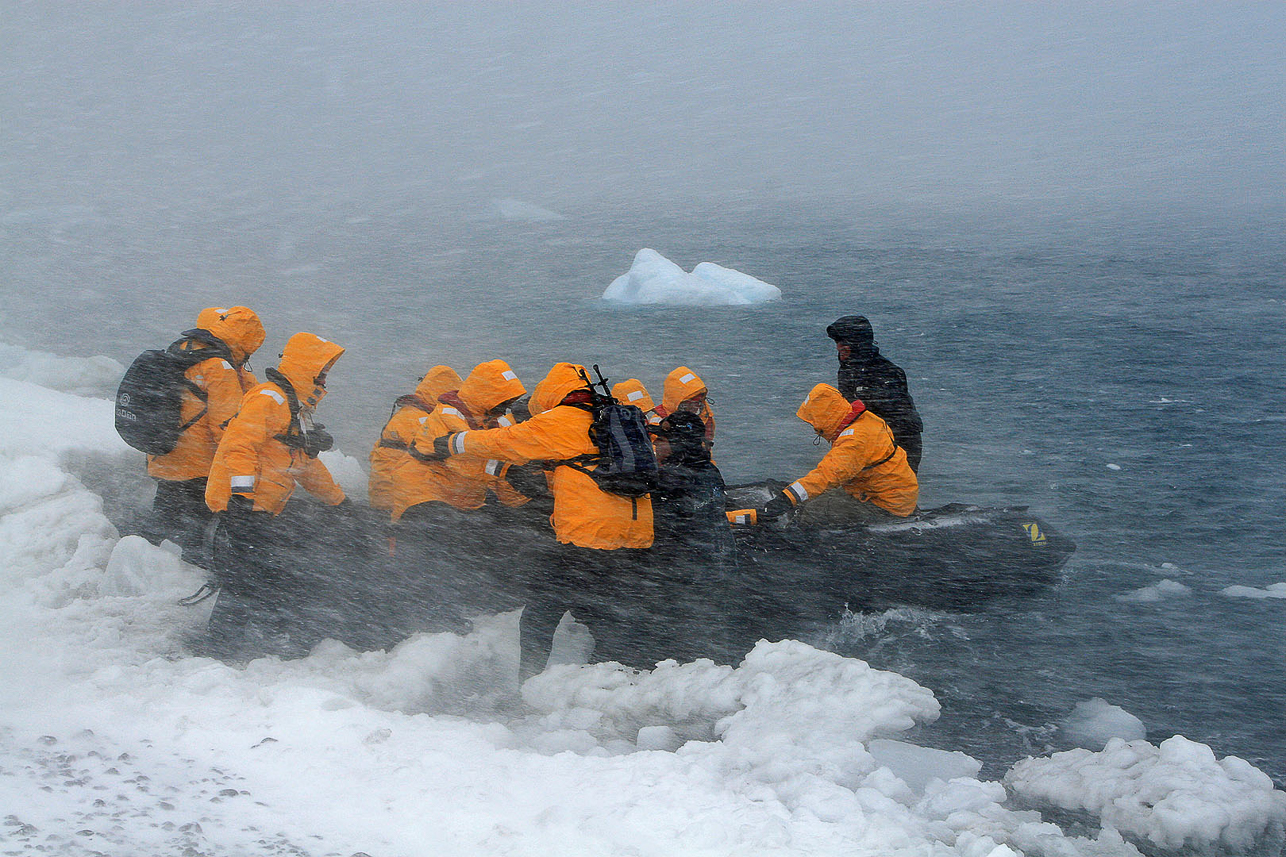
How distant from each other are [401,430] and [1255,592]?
5.91 metres

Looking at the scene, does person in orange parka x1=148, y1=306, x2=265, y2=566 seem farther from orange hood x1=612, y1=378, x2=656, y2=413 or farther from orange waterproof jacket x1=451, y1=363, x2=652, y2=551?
orange hood x1=612, y1=378, x2=656, y2=413

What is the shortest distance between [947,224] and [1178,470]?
14.9m

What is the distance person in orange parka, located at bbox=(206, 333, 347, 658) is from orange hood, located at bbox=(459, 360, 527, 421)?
792mm

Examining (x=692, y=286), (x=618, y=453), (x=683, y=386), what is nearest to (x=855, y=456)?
(x=683, y=386)

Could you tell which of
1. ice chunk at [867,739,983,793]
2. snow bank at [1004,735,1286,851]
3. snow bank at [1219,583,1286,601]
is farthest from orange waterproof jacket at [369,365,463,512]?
snow bank at [1219,583,1286,601]

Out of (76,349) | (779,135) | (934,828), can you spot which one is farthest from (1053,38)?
(934,828)

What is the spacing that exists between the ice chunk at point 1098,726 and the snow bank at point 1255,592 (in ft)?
7.14

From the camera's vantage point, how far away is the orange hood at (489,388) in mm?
4898

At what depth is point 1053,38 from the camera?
40.0 metres

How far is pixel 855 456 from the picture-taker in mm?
5262

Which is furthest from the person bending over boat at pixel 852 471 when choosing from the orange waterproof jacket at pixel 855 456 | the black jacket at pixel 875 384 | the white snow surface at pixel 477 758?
the white snow surface at pixel 477 758

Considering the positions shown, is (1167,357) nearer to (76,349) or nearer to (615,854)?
(615,854)

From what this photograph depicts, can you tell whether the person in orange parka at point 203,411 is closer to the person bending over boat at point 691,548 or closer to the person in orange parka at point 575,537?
the person in orange parka at point 575,537

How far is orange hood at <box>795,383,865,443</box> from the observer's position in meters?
5.27
